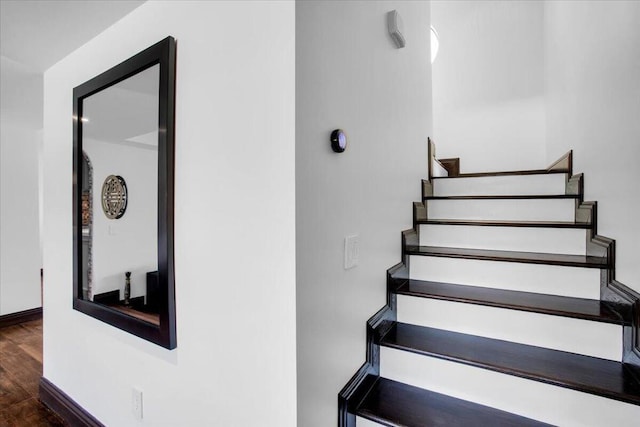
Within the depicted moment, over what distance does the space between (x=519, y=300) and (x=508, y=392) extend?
1.53 feet

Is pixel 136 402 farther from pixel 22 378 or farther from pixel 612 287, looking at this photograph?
pixel 612 287

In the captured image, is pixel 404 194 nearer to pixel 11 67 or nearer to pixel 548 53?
pixel 548 53

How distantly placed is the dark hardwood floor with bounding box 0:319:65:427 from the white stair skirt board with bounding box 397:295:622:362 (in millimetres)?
2328

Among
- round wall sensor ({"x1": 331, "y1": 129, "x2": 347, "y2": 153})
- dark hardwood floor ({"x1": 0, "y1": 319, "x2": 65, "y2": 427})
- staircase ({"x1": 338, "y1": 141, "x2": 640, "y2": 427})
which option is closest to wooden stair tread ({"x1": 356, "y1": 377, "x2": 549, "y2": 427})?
staircase ({"x1": 338, "y1": 141, "x2": 640, "y2": 427})

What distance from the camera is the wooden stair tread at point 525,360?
1.09 meters

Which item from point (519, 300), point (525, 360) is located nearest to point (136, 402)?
point (525, 360)

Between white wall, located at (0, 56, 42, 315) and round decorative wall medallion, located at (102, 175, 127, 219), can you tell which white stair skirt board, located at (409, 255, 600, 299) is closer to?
round decorative wall medallion, located at (102, 175, 127, 219)

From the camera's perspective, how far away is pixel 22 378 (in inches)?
96.8

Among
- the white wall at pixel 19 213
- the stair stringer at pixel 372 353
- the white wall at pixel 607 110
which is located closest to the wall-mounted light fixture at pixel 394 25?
the white wall at pixel 607 110

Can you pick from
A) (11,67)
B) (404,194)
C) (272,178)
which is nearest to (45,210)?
(11,67)

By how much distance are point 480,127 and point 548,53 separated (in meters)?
0.97

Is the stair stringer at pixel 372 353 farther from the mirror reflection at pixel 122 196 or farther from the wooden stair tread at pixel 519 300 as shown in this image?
the mirror reflection at pixel 122 196

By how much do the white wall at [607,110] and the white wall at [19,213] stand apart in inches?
191

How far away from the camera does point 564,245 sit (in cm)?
179
